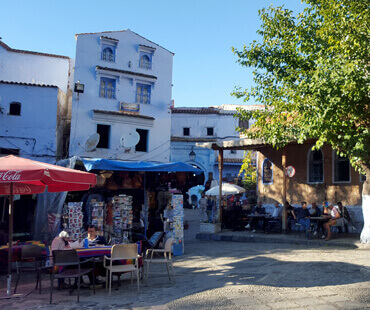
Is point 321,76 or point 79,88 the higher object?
point 79,88

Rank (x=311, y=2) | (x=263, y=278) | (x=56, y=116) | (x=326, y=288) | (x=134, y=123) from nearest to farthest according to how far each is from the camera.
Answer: (x=326, y=288) < (x=263, y=278) < (x=311, y=2) < (x=56, y=116) < (x=134, y=123)

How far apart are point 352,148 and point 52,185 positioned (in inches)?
310

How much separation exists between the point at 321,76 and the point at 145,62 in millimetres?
17264

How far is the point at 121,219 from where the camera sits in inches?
408

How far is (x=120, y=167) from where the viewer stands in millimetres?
10602

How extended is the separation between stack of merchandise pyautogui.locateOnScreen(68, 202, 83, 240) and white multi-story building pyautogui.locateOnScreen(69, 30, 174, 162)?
12.5 metres

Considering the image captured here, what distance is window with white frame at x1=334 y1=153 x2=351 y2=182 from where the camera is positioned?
15.0 metres

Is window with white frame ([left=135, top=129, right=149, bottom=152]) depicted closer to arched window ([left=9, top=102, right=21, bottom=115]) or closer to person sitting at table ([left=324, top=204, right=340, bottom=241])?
arched window ([left=9, top=102, right=21, bottom=115])

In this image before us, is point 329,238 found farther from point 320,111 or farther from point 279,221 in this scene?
point 320,111

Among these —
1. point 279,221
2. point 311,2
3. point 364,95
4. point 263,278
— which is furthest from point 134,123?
point 263,278

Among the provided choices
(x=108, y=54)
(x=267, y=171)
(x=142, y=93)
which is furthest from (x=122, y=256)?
(x=108, y=54)

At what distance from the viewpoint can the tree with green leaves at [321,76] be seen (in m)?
9.55

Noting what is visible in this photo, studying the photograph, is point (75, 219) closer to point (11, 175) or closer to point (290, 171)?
point (11, 175)

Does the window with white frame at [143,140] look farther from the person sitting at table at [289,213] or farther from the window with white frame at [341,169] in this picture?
the window with white frame at [341,169]
